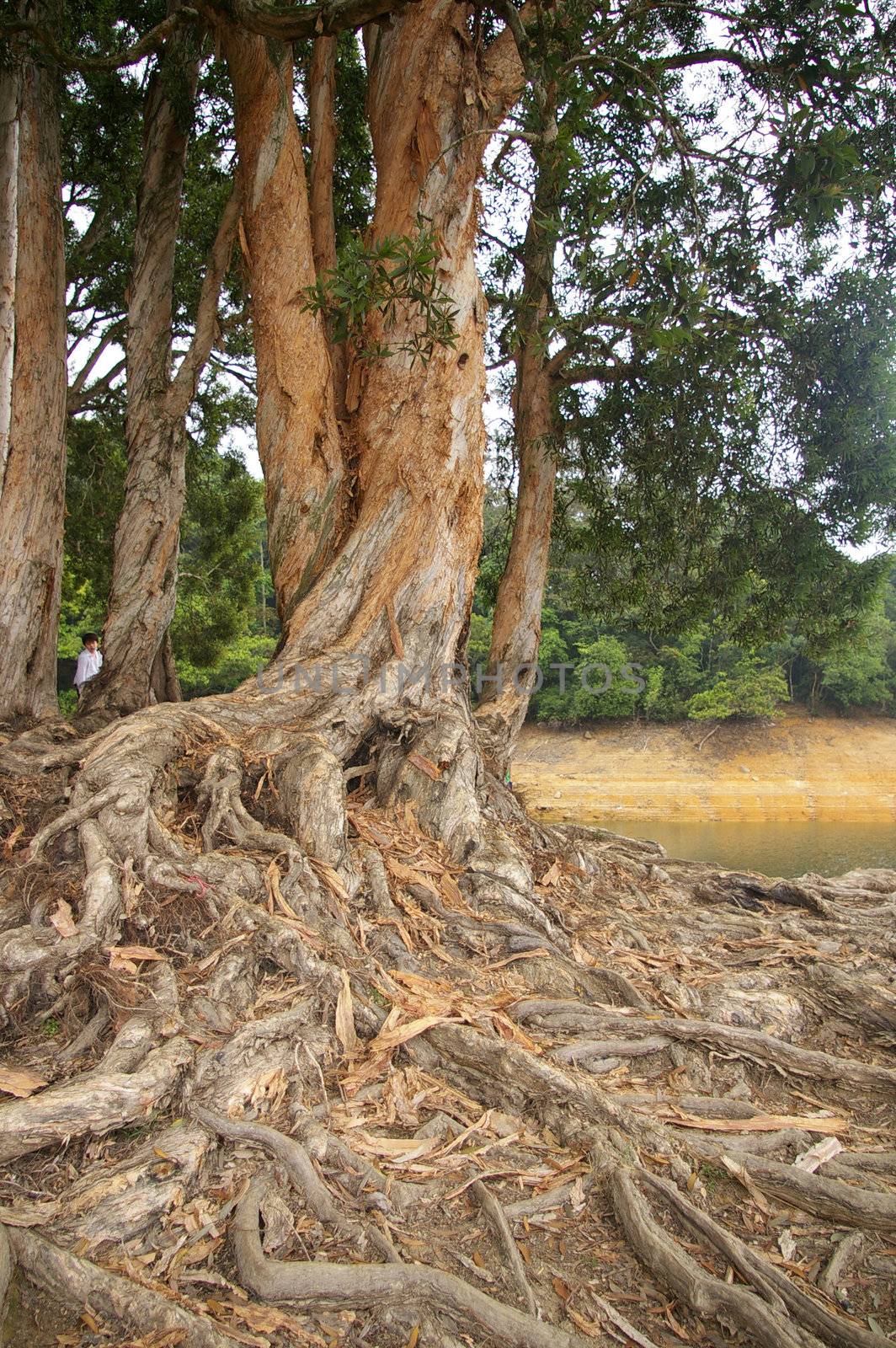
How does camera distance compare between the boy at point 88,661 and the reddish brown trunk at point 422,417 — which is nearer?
the reddish brown trunk at point 422,417

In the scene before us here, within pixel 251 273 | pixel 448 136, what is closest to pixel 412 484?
pixel 251 273

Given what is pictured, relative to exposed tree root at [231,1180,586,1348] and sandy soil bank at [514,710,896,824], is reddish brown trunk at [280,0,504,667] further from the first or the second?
sandy soil bank at [514,710,896,824]

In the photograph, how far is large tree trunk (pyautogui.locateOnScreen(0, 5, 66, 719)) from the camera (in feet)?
18.1

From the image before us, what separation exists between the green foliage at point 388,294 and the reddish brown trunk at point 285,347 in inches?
13.3

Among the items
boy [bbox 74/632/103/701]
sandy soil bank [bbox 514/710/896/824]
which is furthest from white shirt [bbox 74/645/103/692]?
sandy soil bank [bbox 514/710/896/824]

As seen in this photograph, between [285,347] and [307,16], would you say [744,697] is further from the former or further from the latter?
[307,16]

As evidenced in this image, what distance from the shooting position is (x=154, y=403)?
21.9 ft

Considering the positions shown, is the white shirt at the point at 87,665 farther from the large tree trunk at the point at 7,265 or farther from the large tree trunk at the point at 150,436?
the large tree trunk at the point at 7,265

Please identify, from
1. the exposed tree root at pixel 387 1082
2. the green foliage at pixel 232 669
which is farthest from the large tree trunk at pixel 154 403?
the green foliage at pixel 232 669

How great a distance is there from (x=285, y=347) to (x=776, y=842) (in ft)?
46.5

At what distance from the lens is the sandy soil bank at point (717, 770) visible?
1995cm

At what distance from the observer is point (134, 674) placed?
648cm

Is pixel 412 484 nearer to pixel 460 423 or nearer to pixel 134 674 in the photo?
pixel 460 423

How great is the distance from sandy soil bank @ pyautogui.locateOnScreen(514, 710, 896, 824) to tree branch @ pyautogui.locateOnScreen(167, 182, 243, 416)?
12890mm
